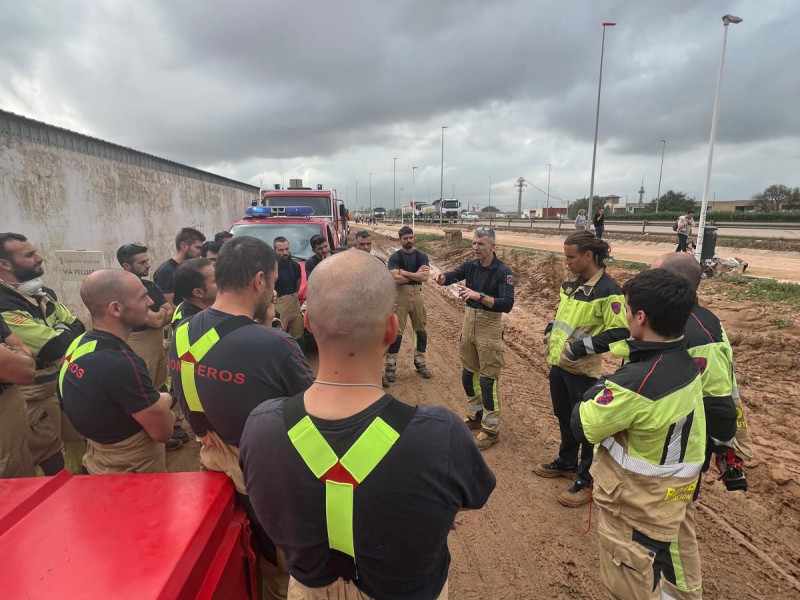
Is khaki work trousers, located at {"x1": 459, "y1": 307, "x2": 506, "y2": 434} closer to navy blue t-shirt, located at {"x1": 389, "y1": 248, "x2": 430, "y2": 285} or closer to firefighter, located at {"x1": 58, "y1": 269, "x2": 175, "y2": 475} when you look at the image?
navy blue t-shirt, located at {"x1": 389, "y1": 248, "x2": 430, "y2": 285}

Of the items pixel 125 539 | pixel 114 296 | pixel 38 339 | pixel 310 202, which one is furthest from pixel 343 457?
pixel 310 202

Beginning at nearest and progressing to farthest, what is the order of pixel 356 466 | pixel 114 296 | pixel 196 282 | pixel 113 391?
1. pixel 356 466
2. pixel 113 391
3. pixel 114 296
4. pixel 196 282

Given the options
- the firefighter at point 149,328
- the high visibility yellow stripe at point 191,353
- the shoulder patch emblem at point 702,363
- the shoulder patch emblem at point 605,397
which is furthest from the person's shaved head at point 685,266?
the firefighter at point 149,328

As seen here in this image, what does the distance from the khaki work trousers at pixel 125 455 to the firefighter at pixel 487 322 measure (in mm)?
2854

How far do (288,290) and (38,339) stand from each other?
3.20 meters

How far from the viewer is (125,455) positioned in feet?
7.17

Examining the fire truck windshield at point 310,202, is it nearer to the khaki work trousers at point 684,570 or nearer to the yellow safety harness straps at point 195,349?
the yellow safety harness straps at point 195,349

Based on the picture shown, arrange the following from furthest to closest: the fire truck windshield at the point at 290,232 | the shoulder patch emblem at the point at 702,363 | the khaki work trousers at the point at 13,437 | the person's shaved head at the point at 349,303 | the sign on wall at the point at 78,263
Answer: the fire truck windshield at the point at 290,232, the sign on wall at the point at 78,263, the khaki work trousers at the point at 13,437, the shoulder patch emblem at the point at 702,363, the person's shaved head at the point at 349,303

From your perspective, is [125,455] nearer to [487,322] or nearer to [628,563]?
[628,563]

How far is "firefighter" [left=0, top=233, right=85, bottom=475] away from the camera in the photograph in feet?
9.28

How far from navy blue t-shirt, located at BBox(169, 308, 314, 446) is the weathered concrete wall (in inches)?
260

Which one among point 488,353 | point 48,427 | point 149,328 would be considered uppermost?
point 149,328

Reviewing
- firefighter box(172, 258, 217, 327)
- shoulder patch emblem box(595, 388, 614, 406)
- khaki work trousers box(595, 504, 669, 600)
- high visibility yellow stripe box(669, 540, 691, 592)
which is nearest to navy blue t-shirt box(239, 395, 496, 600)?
shoulder patch emblem box(595, 388, 614, 406)

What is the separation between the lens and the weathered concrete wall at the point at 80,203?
21.0ft
